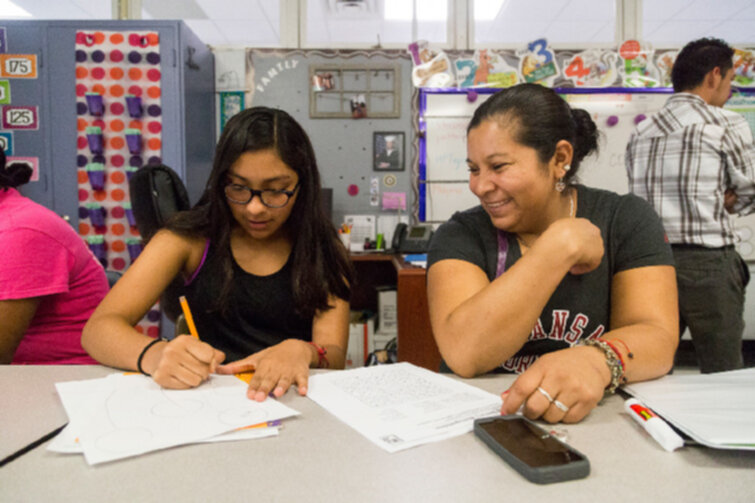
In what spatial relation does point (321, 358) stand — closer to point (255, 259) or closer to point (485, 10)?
point (255, 259)

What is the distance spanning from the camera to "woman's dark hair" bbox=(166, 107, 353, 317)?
1080mm

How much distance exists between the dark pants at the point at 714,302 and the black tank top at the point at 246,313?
1.43 meters

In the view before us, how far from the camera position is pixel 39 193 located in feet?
7.86

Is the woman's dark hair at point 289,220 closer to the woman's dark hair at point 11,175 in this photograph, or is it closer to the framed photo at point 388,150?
the woman's dark hair at point 11,175

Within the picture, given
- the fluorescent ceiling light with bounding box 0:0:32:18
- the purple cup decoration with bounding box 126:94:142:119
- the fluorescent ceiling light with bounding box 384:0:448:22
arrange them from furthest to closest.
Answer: the fluorescent ceiling light with bounding box 0:0:32:18 < the fluorescent ceiling light with bounding box 384:0:448:22 < the purple cup decoration with bounding box 126:94:142:119

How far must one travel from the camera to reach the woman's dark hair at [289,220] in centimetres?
108

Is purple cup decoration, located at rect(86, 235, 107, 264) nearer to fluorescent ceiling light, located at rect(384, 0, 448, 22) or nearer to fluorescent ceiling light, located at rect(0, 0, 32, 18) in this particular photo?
fluorescent ceiling light, located at rect(384, 0, 448, 22)

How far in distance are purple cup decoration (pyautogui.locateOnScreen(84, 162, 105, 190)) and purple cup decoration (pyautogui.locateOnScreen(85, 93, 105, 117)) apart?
252 millimetres

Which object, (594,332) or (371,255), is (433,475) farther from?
(371,255)

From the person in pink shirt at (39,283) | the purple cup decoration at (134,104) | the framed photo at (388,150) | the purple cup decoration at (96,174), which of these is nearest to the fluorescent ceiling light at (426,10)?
the framed photo at (388,150)

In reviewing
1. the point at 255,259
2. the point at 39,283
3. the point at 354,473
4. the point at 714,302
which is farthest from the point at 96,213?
the point at 714,302

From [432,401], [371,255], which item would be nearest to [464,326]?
[432,401]

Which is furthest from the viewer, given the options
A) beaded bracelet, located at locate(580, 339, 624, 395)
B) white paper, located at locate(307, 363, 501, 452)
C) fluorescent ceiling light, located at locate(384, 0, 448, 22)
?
fluorescent ceiling light, located at locate(384, 0, 448, 22)

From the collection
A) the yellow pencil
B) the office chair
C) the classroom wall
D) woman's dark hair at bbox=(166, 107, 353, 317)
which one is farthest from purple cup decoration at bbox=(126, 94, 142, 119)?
the yellow pencil
